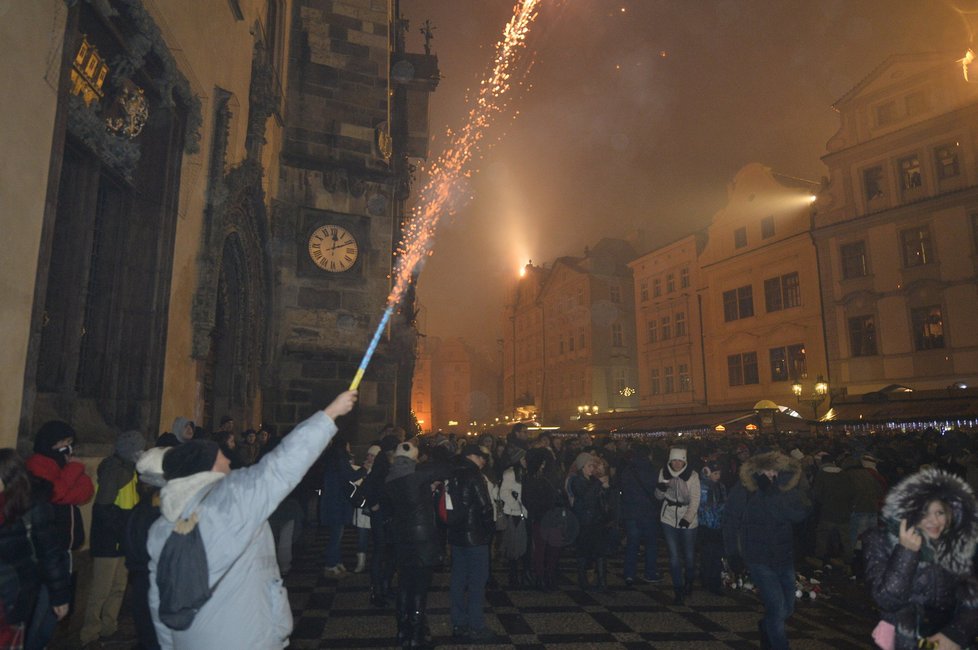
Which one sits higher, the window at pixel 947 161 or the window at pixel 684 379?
the window at pixel 947 161

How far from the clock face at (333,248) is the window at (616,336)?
3619 centimetres

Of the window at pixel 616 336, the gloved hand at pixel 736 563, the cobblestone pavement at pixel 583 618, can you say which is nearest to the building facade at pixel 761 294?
the window at pixel 616 336

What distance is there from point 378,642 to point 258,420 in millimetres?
7437

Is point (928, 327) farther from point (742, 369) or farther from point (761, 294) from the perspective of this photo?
point (742, 369)

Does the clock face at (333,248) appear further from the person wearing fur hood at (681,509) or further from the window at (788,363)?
the window at (788,363)

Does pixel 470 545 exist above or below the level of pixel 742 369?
below

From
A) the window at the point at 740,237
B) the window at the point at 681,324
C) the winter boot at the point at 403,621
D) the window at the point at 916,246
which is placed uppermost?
the window at the point at 740,237

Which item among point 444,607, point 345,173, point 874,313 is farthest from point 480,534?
point 874,313

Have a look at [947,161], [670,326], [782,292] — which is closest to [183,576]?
[947,161]

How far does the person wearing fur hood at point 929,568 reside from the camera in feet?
10.7

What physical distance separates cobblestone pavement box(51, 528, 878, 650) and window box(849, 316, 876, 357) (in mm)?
19263

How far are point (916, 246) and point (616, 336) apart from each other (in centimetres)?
2496

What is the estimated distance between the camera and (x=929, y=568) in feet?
11.0

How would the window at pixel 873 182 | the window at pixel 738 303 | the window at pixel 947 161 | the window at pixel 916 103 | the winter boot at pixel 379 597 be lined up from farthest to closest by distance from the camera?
the window at pixel 738 303, the window at pixel 873 182, the window at pixel 916 103, the window at pixel 947 161, the winter boot at pixel 379 597
